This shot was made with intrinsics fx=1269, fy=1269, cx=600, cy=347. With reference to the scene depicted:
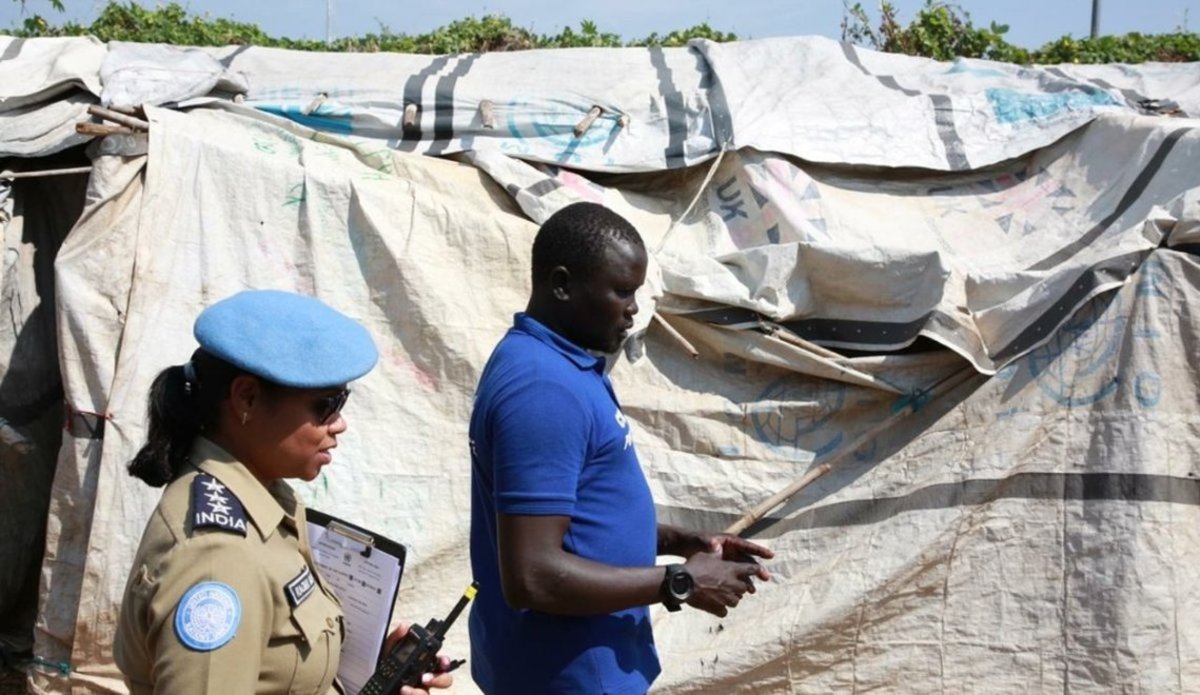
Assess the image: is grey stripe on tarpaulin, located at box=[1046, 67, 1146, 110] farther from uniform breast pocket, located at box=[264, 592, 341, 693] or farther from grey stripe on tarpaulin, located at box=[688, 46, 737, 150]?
uniform breast pocket, located at box=[264, 592, 341, 693]

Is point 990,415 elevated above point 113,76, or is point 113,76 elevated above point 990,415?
point 113,76

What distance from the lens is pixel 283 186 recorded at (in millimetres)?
4453

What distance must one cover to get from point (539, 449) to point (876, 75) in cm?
359

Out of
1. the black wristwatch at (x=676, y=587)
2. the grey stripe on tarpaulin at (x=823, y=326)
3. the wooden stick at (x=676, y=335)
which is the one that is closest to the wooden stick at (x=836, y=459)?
the grey stripe on tarpaulin at (x=823, y=326)

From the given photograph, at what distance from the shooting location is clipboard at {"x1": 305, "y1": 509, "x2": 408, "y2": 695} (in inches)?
83.5

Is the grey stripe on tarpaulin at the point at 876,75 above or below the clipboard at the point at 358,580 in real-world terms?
above

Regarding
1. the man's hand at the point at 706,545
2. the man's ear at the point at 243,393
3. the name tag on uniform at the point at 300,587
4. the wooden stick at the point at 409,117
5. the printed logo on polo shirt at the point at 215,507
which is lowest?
the man's hand at the point at 706,545

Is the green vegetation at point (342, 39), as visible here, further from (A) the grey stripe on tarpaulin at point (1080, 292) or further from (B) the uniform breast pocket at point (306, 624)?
(B) the uniform breast pocket at point (306, 624)

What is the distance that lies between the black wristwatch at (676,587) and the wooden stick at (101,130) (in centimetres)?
300

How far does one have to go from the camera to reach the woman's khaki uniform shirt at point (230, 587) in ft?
5.39

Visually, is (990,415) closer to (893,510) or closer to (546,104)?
(893,510)

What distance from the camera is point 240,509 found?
5.83ft

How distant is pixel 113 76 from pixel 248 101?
0.49 m

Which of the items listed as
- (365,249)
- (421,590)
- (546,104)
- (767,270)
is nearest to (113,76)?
(365,249)
